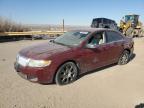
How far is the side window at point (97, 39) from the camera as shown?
642 centimetres

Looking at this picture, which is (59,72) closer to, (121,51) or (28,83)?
(28,83)

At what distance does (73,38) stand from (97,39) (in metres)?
0.82

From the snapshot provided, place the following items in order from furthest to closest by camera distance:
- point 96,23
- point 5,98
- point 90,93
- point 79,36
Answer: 1. point 96,23
2. point 79,36
3. point 90,93
4. point 5,98

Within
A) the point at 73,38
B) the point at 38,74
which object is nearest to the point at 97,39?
the point at 73,38

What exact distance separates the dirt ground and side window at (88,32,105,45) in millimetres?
1080

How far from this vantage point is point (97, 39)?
262 inches

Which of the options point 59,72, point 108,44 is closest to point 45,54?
point 59,72

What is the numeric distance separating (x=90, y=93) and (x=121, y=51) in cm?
314

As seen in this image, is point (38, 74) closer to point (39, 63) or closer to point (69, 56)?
point (39, 63)

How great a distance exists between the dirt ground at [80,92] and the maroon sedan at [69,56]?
32 centimetres

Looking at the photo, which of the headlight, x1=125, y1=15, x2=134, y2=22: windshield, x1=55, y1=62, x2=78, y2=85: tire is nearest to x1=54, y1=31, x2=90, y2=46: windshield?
x1=55, y1=62, x2=78, y2=85: tire

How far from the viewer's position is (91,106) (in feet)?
14.7

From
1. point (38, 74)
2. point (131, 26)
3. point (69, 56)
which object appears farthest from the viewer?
point (131, 26)

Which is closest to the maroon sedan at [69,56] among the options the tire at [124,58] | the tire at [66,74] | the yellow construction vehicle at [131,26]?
the tire at [66,74]
